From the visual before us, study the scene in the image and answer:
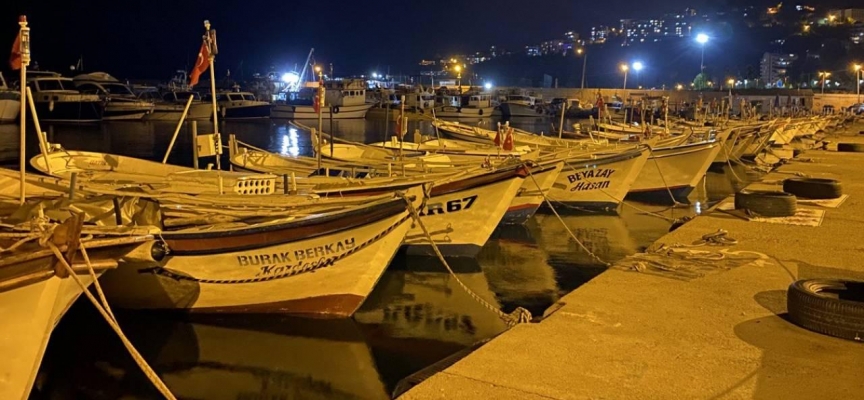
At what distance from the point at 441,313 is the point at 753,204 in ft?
18.4

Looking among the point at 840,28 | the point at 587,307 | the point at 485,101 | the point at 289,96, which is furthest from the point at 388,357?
the point at 840,28

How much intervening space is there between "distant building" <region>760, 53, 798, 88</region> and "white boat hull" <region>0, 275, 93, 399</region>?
17200 cm

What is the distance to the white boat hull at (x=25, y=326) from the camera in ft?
22.2

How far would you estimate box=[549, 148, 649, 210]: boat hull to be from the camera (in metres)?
20.2

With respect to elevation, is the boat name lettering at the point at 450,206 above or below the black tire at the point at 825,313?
below

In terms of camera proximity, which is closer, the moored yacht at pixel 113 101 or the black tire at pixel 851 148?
the black tire at pixel 851 148

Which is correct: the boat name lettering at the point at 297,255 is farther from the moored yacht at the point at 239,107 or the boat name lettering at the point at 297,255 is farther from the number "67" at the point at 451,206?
the moored yacht at the point at 239,107

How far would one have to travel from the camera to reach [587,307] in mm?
7535

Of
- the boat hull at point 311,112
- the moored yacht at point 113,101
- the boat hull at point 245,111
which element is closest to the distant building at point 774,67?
the boat hull at point 311,112

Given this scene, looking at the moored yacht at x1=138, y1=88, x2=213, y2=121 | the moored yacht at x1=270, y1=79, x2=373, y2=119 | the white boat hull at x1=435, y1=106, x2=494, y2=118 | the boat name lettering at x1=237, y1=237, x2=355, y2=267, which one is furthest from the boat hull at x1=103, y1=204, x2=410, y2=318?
the white boat hull at x1=435, y1=106, x2=494, y2=118

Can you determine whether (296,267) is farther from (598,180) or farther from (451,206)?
(598,180)

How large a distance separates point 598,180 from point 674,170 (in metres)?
4.32

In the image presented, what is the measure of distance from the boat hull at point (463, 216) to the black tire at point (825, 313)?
7.49 meters

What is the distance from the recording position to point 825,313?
6.70 metres
